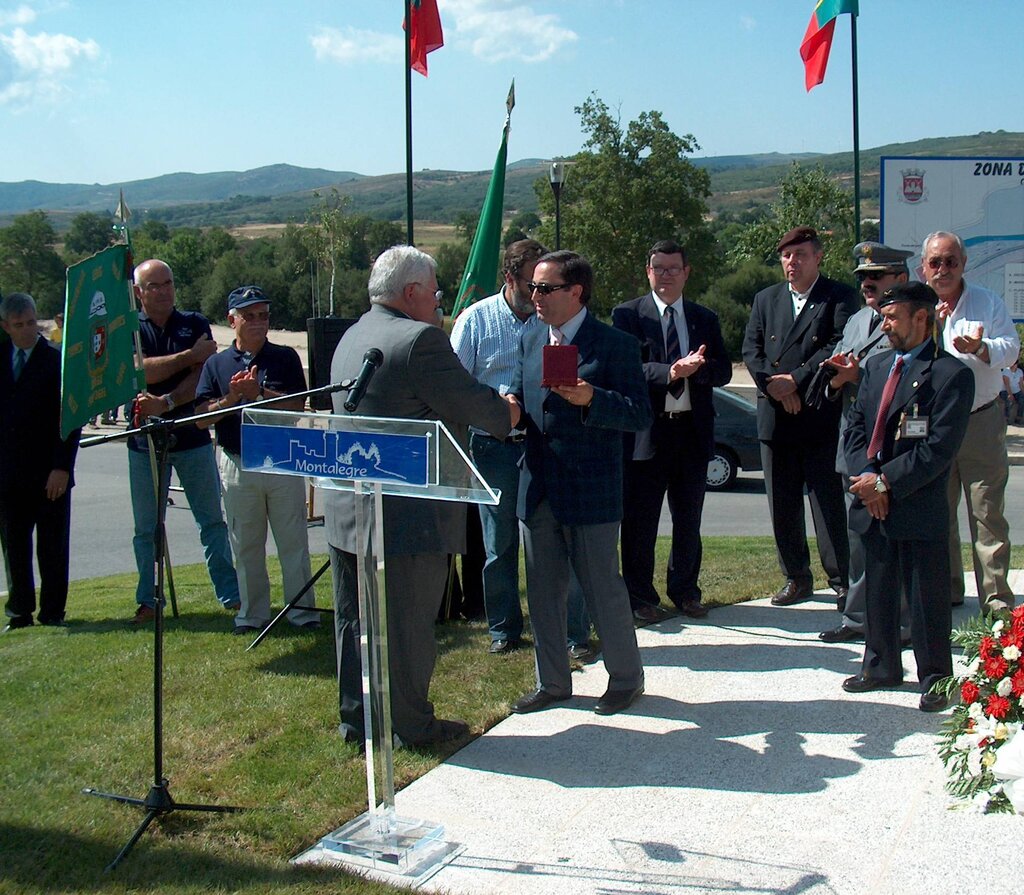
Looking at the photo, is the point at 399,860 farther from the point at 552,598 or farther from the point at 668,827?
the point at 552,598

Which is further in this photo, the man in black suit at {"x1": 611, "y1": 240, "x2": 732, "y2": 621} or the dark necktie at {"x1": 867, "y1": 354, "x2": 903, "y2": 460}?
the man in black suit at {"x1": 611, "y1": 240, "x2": 732, "y2": 621}

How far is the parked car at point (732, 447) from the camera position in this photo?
51.7 ft

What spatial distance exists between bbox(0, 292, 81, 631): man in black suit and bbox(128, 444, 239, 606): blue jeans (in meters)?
0.45

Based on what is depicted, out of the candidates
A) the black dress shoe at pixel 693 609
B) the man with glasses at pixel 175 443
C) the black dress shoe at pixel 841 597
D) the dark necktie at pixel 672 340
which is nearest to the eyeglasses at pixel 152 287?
the man with glasses at pixel 175 443

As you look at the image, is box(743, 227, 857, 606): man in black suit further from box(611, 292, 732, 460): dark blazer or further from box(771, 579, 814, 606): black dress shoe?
box(611, 292, 732, 460): dark blazer

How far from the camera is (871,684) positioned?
4.93 m

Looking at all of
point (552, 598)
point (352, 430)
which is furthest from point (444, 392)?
point (552, 598)

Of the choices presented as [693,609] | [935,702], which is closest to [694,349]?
[693,609]

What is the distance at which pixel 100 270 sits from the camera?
18.1 feet

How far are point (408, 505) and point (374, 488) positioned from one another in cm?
75

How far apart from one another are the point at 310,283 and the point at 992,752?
58.1 meters

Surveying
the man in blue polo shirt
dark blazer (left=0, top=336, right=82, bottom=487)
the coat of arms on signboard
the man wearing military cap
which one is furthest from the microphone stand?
the coat of arms on signboard

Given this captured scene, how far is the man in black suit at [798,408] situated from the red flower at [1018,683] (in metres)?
2.68

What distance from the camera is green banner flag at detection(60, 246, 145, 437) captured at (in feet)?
17.4
